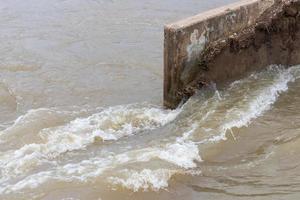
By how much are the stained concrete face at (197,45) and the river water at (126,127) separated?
209 mm

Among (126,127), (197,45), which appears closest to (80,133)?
(126,127)

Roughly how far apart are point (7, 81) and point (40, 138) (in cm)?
224

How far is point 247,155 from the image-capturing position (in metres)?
5.58

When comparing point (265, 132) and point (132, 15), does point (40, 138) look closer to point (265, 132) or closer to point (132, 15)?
point (265, 132)

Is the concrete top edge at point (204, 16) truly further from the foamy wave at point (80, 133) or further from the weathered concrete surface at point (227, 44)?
the foamy wave at point (80, 133)

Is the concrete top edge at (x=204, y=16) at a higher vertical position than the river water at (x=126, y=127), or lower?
higher

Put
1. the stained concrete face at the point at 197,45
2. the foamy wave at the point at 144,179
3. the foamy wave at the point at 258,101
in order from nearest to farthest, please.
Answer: the foamy wave at the point at 144,179, the foamy wave at the point at 258,101, the stained concrete face at the point at 197,45

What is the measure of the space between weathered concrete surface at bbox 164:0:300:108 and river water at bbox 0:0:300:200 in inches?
7.7

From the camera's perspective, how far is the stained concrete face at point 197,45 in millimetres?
6398

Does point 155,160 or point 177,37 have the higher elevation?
point 177,37

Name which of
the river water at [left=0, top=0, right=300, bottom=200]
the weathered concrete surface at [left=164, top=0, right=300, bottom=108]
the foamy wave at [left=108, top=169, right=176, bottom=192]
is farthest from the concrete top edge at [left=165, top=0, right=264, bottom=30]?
the foamy wave at [left=108, top=169, right=176, bottom=192]

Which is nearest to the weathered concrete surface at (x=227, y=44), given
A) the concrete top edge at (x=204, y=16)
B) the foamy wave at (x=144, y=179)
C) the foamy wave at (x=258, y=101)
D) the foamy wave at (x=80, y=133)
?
the concrete top edge at (x=204, y=16)

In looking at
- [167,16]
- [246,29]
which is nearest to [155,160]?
[246,29]

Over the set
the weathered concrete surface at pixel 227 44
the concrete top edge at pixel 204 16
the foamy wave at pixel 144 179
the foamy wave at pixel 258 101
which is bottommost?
the foamy wave at pixel 144 179
